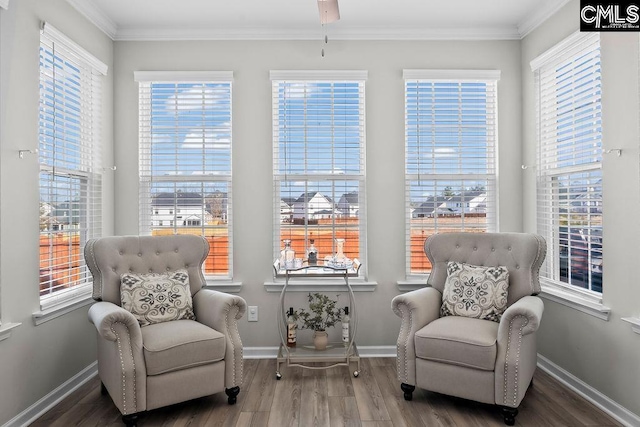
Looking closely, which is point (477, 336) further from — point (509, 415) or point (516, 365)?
point (509, 415)

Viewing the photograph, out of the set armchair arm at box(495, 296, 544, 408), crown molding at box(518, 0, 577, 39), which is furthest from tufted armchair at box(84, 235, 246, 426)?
crown molding at box(518, 0, 577, 39)

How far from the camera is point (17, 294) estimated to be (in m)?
2.36

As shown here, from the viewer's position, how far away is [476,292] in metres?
2.80

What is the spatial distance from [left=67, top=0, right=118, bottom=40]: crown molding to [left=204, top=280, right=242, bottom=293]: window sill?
221cm

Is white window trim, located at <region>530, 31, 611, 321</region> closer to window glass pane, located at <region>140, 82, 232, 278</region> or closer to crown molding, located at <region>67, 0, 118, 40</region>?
window glass pane, located at <region>140, 82, 232, 278</region>

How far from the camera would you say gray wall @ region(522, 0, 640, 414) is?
2.35 m

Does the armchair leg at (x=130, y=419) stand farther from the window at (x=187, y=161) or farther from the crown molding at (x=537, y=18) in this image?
the crown molding at (x=537, y=18)

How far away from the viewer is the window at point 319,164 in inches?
137

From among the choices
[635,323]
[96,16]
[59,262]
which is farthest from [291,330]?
[96,16]

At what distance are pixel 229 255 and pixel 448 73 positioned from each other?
2404 millimetres

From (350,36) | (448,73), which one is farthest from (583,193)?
(350,36)

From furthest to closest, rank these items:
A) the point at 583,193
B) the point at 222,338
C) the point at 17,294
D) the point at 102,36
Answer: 1. the point at 102,36
2. the point at 583,193
3. the point at 222,338
4. the point at 17,294

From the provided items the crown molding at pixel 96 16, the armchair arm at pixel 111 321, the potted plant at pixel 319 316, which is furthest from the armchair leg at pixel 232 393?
the crown molding at pixel 96 16

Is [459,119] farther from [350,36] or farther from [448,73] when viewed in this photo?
[350,36]
